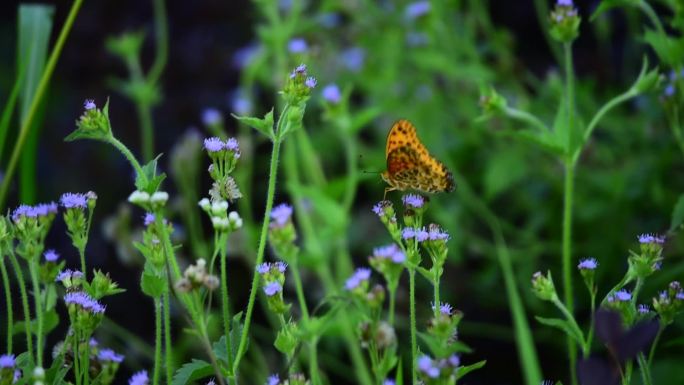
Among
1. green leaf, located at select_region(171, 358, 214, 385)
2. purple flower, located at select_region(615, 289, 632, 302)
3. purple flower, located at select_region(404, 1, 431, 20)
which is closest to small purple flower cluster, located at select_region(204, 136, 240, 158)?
green leaf, located at select_region(171, 358, 214, 385)

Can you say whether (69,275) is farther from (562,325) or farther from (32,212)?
(562,325)

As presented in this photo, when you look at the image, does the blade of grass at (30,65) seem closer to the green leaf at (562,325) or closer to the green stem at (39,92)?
the green stem at (39,92)

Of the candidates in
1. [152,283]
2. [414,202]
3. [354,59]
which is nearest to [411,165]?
[414,202]

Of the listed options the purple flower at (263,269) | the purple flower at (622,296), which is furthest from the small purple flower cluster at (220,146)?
the purple flower at (622,296)

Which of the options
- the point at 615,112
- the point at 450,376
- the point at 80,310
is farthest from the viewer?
the point at 615,112

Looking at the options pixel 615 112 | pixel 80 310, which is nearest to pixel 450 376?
pixel 80 310

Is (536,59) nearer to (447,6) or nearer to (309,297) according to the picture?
(447,6)
